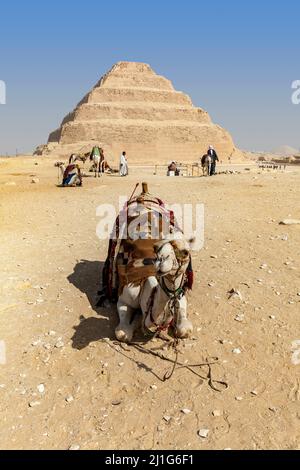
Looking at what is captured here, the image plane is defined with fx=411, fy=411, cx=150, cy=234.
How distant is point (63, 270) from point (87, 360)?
3.15 meters

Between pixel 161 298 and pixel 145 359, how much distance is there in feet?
2.83

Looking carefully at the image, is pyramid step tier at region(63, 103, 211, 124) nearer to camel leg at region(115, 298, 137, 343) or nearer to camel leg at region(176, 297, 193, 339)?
camel leg at region(115, 298, 137, 343)

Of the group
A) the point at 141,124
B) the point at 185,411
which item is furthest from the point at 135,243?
the point at 141,124

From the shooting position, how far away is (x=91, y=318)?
5.96m

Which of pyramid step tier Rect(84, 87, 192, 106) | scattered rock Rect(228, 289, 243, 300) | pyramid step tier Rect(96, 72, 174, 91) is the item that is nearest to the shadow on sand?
scattered rock Rect(228, 289, 243, 300)

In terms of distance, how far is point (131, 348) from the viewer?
17.0 ft

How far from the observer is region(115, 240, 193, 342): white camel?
4.16 metres

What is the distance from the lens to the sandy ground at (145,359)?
3.88 m

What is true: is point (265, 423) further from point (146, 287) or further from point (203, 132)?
point (203, 132)

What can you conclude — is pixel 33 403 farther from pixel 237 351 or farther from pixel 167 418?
pixel 237 351

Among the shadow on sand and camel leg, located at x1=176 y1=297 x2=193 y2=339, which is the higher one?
camel leg, located at x1=176 y1=297 x2=193 y2=339

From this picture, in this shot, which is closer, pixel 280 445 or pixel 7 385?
pixel 280 445

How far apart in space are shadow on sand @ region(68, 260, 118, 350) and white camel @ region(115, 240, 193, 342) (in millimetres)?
314
